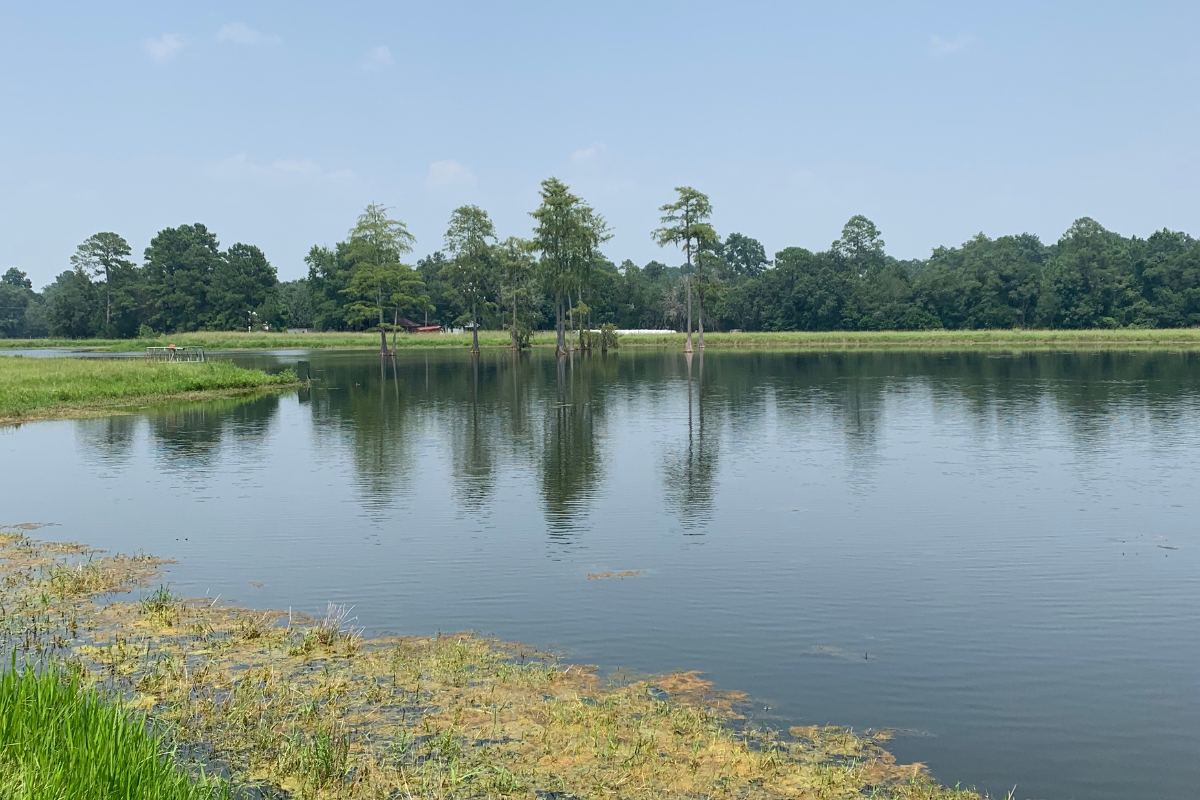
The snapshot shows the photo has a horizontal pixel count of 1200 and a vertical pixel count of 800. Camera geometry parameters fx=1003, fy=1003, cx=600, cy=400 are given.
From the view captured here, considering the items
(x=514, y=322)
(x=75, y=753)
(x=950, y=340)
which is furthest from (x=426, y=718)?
(x=950, y=340)

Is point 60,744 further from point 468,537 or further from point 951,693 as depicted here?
point 468,537

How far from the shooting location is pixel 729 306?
176m

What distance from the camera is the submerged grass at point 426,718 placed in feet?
31.1

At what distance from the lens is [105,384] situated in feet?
177

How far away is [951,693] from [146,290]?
625 feet

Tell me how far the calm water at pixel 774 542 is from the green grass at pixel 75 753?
6000 millimetres

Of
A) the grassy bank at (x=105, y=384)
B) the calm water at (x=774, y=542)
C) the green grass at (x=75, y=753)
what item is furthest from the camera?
the grassy bank at (x=105, y=384)

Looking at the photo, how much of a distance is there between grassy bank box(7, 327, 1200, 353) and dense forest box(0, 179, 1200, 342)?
6.60 metres

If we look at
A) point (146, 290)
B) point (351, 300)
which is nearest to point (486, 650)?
point (351, 300)

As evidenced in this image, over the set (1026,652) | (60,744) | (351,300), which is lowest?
(1026,652)

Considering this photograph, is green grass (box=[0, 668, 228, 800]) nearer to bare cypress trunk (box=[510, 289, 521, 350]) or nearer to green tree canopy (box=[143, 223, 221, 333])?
bare cypress trunk (box=[510, 289, 521, 350])

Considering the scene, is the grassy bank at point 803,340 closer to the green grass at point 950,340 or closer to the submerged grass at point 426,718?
the green grass at point 950,340

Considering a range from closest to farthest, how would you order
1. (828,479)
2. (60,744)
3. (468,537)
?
(60,744) → (468,537) → (828,479)

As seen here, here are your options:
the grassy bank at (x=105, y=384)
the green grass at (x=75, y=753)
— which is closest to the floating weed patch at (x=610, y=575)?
the green grass at (x=75, y=753)
